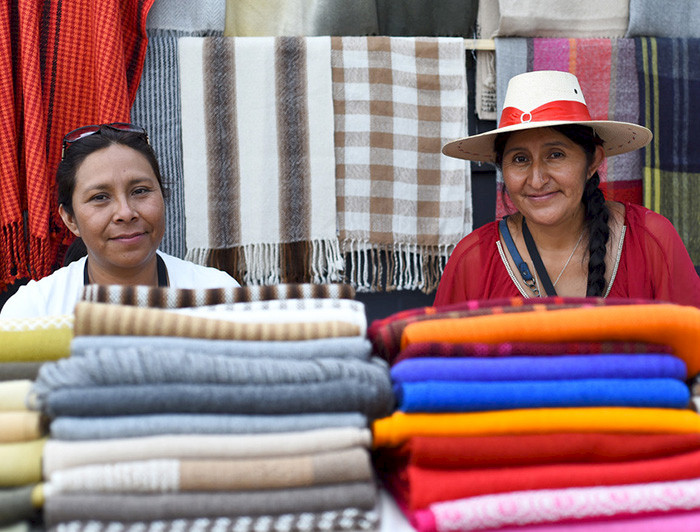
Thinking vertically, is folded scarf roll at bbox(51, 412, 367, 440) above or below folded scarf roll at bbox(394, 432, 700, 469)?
above

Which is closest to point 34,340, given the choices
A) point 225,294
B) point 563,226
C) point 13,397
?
point 13,397

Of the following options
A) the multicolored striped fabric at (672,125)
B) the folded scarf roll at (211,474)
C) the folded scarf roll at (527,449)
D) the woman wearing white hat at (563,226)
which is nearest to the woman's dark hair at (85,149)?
the woman wearing white hat at (563,226)

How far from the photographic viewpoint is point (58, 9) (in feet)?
6.36

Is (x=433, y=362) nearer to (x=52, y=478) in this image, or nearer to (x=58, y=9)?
(x=52, y=478)

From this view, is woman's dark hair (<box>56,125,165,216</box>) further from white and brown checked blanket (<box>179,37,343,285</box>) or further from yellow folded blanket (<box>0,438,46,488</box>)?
yellow folded blanket (<box>0,438,46,488</box>)

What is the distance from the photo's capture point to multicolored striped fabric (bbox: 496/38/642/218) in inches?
87.0

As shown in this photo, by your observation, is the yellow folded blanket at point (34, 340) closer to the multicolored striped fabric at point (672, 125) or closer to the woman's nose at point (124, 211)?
the woman's nose at point (124, 211)

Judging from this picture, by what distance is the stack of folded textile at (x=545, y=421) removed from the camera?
0.67 m

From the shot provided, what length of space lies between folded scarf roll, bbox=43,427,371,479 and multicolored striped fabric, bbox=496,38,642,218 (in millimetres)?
1661

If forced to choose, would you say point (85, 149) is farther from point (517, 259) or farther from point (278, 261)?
point (517, 259)

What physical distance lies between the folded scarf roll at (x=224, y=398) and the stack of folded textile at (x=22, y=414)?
0.12 ft

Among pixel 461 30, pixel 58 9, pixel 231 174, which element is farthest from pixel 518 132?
pixel 58 9

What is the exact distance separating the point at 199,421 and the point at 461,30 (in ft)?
6.33

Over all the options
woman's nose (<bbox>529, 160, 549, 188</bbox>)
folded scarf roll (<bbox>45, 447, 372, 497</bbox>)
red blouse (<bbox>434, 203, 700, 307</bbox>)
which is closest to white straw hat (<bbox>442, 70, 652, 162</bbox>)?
woman's nose (<bbox>529, 160, 549, 188</bbox>)
